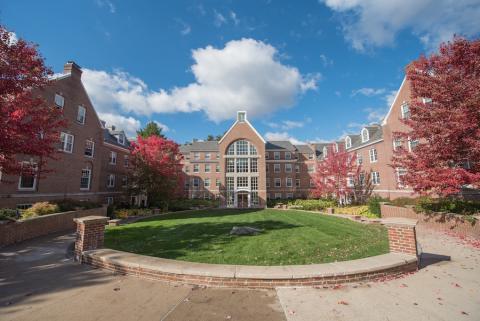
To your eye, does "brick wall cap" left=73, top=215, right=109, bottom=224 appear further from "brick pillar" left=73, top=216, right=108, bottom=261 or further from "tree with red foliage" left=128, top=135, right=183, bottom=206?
"tree with red foliage" left=128, top=135, right=183, bottom=206

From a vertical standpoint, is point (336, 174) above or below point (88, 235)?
above

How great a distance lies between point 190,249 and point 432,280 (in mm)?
7547

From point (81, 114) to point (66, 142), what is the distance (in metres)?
3.63

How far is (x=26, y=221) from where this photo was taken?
483 inches

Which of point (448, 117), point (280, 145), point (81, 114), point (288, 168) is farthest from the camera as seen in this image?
point (280, 145)

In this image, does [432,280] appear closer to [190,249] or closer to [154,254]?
[190,249]

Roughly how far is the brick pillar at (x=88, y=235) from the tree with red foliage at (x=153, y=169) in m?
17.1

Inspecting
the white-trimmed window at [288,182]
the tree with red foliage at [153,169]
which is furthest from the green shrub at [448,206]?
the white-trimmed window at [288,182]

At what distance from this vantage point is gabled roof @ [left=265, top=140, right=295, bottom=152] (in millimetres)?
48678

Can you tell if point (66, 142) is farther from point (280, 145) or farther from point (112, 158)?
point (280, 145)

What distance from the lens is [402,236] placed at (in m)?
7.14

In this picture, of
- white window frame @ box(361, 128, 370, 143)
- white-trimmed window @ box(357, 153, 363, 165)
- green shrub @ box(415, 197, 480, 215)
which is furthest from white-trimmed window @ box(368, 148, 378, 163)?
green shrub @ box(415, 197, 480, 215)

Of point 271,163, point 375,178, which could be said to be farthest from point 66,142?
point 375,178

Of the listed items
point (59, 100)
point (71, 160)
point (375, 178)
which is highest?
point (59, 100)
